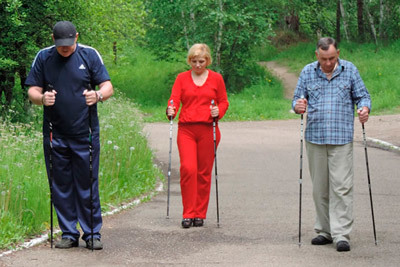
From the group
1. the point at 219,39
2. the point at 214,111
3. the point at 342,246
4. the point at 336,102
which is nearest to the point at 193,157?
the point at 214,111

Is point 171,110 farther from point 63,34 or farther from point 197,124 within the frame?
point 63,34

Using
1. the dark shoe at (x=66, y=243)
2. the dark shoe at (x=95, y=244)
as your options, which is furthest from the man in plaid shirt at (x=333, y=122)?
the dark shoe at (x=66, y=243)

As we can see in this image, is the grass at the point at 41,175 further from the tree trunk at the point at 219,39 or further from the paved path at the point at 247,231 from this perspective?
the tree trunk at the point at 219,39

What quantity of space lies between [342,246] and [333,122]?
117 centimetres

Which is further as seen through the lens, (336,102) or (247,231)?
(247,231)

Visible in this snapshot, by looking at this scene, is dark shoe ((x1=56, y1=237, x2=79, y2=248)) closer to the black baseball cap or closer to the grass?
the grass

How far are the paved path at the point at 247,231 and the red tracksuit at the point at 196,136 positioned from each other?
0.36m

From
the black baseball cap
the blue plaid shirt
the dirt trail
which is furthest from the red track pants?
the dirt trail

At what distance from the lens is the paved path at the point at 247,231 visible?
747cm

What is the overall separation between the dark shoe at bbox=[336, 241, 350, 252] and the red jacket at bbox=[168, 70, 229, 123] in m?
2.25

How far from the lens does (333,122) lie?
7.97m

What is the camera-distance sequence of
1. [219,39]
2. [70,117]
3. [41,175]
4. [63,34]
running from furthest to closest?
[219,39] < [41,175] < [70,117] < [63,34]

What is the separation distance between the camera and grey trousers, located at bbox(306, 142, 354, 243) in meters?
7.94

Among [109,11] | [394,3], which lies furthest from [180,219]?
[394,3]
